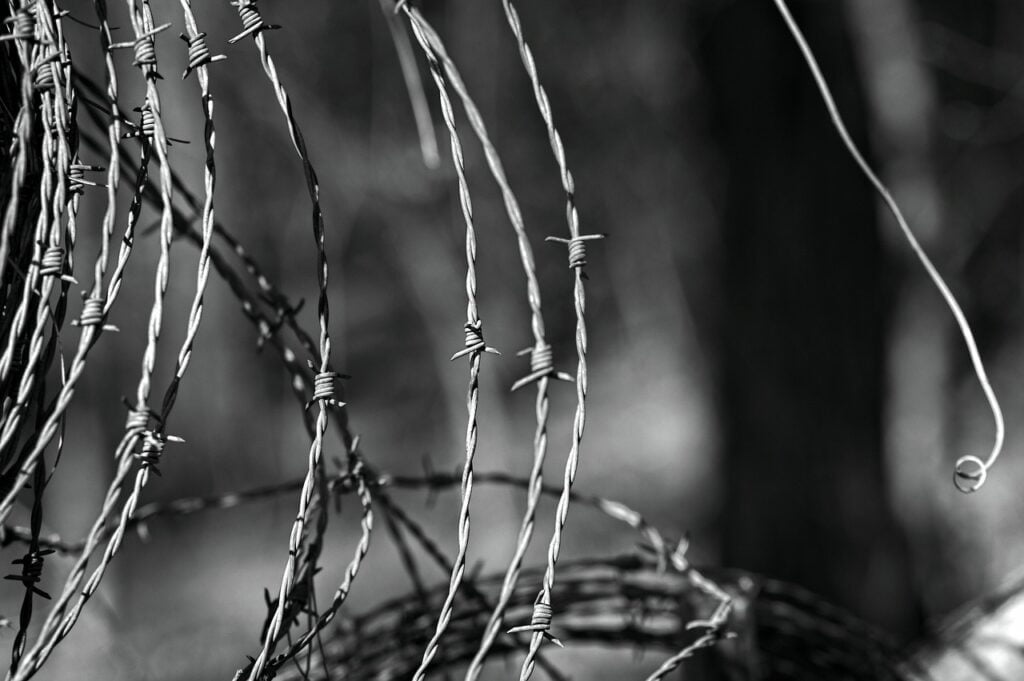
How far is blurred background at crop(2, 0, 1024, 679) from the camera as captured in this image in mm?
2848

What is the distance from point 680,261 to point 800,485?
13.2 feet

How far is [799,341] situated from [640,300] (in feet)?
16.0

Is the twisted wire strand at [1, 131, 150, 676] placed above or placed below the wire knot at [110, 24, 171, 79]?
below

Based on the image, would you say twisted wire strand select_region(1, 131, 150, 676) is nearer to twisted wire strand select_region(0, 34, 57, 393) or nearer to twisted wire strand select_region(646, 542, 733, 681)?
twisted wire strand select_region(0, 34, 57, 393)

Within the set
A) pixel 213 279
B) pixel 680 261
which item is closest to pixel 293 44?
pixel 213 279

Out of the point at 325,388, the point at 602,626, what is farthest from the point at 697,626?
the point at 325,388

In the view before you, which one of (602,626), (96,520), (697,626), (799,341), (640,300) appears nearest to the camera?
(96,520)

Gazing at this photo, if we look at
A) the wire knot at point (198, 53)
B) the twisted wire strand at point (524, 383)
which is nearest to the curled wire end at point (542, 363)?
the twisted wire strand at point (524, 383)

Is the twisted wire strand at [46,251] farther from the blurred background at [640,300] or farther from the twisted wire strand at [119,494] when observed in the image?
the blurred background at [640,300]

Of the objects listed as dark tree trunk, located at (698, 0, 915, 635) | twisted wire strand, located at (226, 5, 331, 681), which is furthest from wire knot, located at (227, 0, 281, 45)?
dark tree trunk, located at (698, 0, 915, 635)

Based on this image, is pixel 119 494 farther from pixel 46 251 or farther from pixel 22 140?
pixel 22 140

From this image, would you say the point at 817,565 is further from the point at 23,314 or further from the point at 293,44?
the point at 293,44

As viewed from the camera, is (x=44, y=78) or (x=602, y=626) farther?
(x=602, y=626)

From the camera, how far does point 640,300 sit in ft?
25.3
